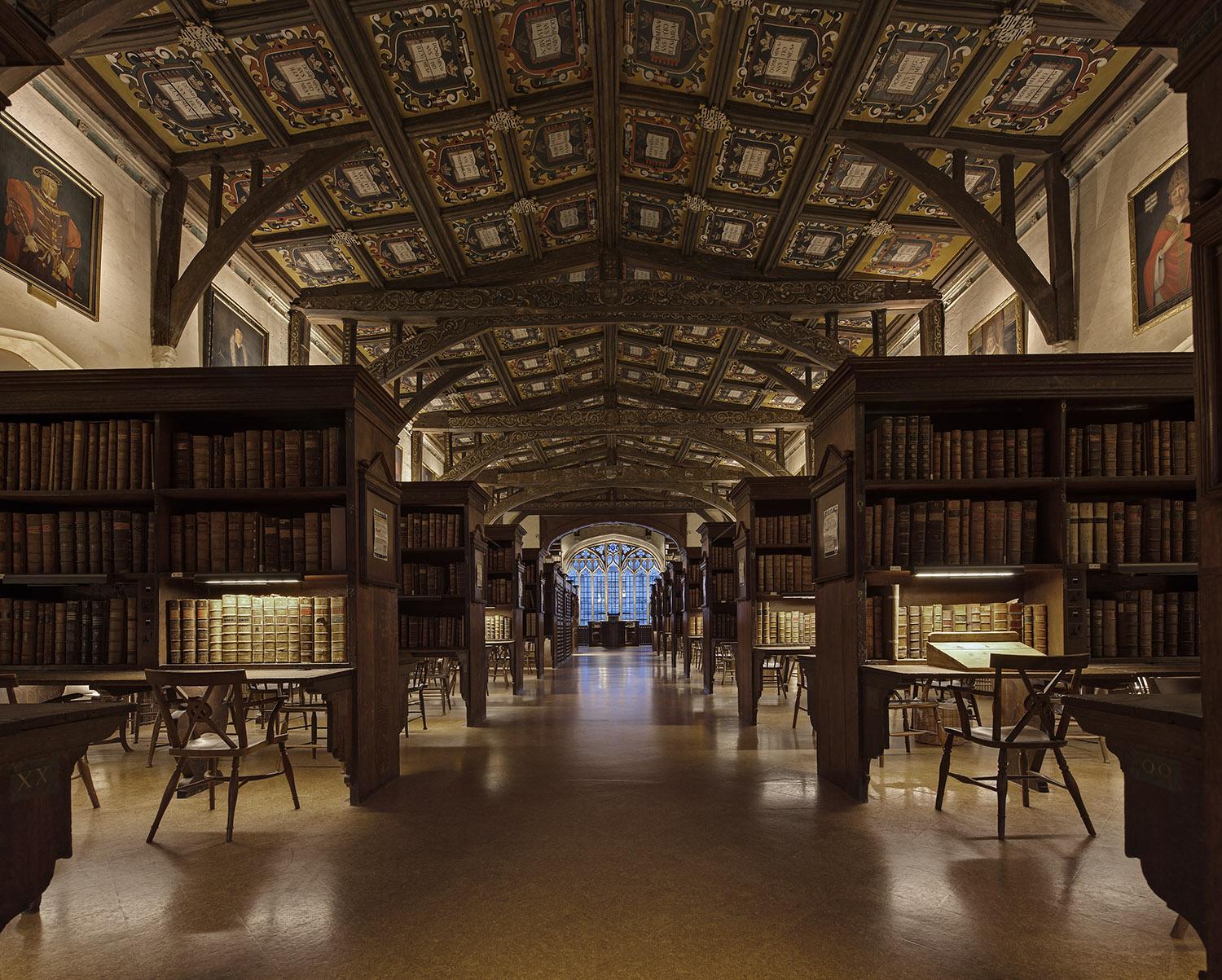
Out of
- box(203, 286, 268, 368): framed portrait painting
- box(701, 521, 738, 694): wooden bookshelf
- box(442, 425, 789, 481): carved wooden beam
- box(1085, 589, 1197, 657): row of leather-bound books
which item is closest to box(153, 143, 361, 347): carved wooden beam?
box(203, 286, 268, 368): framed portrait painting

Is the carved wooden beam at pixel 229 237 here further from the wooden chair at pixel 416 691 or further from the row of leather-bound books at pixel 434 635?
the wooden chair at pixel 416 691

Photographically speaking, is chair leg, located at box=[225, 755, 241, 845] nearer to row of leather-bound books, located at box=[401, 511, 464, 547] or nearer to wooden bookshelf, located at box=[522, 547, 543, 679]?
row of leather-bound books, located at box=[401, 511, 464, 547]

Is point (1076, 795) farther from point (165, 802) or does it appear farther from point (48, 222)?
point (48, 222)

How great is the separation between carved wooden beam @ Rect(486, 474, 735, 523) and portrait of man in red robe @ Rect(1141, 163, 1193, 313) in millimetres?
14332

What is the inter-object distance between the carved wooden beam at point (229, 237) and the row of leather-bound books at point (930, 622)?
6.32 metres

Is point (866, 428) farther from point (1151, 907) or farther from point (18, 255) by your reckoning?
point (18, 255)

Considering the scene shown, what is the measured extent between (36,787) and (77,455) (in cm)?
353

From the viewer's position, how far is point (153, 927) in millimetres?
3010

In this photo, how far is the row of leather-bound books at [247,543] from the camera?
5.29 m

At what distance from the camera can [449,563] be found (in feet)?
29.2

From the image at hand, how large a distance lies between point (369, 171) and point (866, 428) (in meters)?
6.28

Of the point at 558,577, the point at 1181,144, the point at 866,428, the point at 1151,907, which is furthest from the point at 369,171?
the point at 558,577

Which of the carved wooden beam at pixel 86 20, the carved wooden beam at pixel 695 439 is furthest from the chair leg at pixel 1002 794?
the carved wooden beam at pixel 695 439

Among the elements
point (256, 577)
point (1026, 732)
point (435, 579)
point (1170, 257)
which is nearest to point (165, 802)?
point (256, 577)
